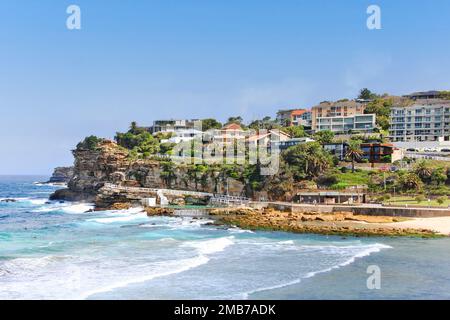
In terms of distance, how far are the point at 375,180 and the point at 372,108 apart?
4634 cm

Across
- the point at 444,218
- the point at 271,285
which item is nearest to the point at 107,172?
the point at 444,218

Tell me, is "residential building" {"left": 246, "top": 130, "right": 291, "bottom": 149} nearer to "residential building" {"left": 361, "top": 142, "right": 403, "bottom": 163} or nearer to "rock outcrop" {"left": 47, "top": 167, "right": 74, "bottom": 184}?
"residential building" {"left": 361, "top": 142, "right": 403, "bottom": 163}

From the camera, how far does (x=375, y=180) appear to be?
66.9 meters

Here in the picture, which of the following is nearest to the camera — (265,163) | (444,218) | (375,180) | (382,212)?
(444,218)

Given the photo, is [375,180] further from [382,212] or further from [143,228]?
[143,228]

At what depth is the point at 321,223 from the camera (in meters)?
48.5

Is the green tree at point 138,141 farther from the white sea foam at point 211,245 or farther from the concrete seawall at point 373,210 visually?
the white sea foam at point 211,245

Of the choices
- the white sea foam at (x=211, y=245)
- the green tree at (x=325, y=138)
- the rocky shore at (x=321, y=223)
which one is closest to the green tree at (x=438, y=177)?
the rocky shore at (x=321, y=223)

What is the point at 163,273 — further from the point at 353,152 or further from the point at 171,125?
the point at 171,125

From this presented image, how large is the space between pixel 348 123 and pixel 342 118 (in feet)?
5.71

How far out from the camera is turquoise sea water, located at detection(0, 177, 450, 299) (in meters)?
24.0

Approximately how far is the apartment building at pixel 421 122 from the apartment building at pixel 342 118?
16.4 ft

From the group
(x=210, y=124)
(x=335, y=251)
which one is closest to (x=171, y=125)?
(x=210, y=124)

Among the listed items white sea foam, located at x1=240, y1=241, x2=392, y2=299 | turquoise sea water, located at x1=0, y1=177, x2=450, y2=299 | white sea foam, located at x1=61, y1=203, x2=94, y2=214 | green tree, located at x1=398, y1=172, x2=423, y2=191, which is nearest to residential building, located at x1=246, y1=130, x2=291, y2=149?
green tree, located at x1=398, y1=172, x2=423, y2=191
